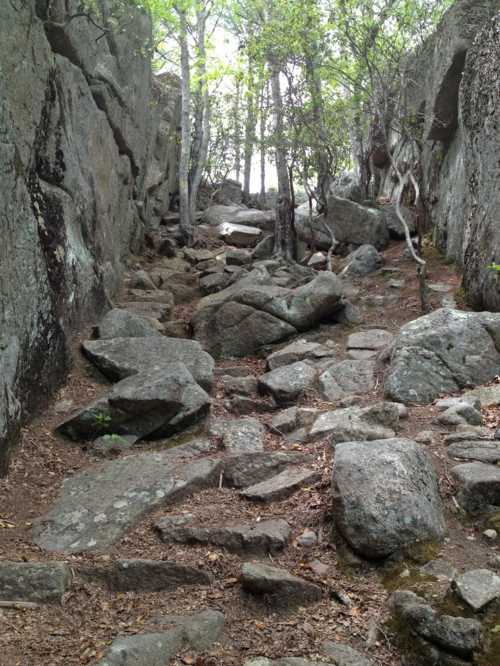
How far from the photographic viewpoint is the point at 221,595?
4141 mm

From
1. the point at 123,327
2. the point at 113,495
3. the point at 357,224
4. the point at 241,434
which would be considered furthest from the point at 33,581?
the point at 357,224

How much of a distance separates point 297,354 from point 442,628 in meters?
6.40

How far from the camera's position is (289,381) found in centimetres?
→ 859

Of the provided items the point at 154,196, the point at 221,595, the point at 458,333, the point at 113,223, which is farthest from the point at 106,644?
the point at 154,196

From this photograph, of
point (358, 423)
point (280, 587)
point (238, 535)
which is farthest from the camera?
point (358, 423)

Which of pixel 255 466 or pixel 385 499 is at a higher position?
pixel 385 499

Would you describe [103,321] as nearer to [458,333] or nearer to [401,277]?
[458,333]

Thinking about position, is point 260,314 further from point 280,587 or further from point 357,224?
point 280,587

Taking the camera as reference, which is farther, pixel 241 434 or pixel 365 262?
pixel 365 262

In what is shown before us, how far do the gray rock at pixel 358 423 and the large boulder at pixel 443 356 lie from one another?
81 centimetres

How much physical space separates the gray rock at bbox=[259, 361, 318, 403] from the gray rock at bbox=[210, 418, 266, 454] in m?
1.04

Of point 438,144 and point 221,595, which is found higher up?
point 438,144

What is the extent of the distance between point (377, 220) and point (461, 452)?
36.5 feet

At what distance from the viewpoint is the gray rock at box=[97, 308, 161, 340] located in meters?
9.10
